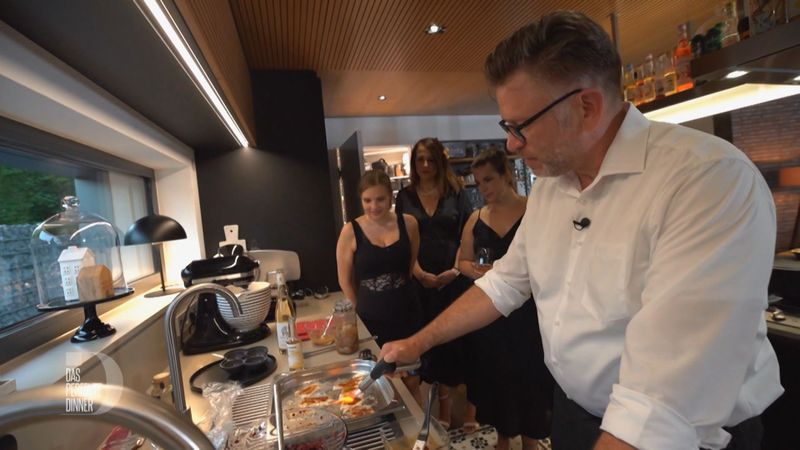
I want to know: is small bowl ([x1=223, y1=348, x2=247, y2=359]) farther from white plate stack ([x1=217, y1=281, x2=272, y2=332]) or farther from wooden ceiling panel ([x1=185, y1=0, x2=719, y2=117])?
wooden ceiling panel ([x1=185, y1=0, x2=719, y2=117])

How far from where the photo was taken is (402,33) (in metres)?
2.31

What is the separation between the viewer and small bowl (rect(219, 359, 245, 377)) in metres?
1.21

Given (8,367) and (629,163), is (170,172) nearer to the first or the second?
(8,367)

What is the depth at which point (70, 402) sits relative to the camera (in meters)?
0.26

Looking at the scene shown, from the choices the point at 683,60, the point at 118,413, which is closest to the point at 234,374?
the point at 118,413

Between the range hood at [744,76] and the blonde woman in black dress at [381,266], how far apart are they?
52.0 inches

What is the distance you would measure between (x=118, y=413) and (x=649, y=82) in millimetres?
2214

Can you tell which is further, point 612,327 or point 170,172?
point 170,172

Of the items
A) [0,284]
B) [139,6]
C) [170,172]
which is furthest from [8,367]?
[170,172]

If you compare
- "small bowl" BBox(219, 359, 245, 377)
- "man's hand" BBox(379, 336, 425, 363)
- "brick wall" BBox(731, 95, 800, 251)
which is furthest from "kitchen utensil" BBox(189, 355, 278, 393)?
"brick wall" BBox(731, 95, 800, 251)

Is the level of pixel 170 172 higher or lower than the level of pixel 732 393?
higher

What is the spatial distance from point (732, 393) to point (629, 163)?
46 cm

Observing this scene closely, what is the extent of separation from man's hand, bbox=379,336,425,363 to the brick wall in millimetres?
2307

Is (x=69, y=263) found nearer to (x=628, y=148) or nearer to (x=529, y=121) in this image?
(x=529, y=121)
